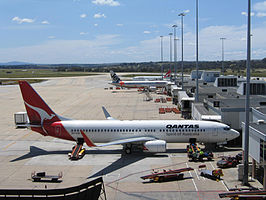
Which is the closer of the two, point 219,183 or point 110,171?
point 219,183

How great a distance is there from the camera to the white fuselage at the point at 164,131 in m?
39.0

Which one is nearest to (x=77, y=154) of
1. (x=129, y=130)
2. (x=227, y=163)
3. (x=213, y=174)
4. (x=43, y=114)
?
(x=129, y=130)

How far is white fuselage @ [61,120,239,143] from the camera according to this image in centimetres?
3900

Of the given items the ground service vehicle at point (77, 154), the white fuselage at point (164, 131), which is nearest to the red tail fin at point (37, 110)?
the white fuselage at point (164, 131)

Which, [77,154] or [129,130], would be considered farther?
[129,130]

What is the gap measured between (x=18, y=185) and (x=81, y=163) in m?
8.32

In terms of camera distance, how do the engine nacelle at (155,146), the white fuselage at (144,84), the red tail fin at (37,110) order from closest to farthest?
the engine nacelle at (155,146), the red tail fin at (37,110), the white fuselage at (144,84)

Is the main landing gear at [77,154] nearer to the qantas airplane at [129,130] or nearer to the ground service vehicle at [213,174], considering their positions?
the qantas airplane at [129,130]

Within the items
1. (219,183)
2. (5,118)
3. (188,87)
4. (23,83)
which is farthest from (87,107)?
(219,183)

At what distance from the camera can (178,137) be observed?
39.2 m

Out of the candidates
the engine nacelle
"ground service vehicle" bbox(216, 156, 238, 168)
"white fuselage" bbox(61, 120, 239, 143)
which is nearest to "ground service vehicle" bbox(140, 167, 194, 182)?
"ground service vehicle" bbox(216, 156, 238, 168)

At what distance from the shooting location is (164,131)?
39.0 m

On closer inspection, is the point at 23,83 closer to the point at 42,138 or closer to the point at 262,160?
the point at 42,138

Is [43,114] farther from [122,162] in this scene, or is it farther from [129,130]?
[122,162]
